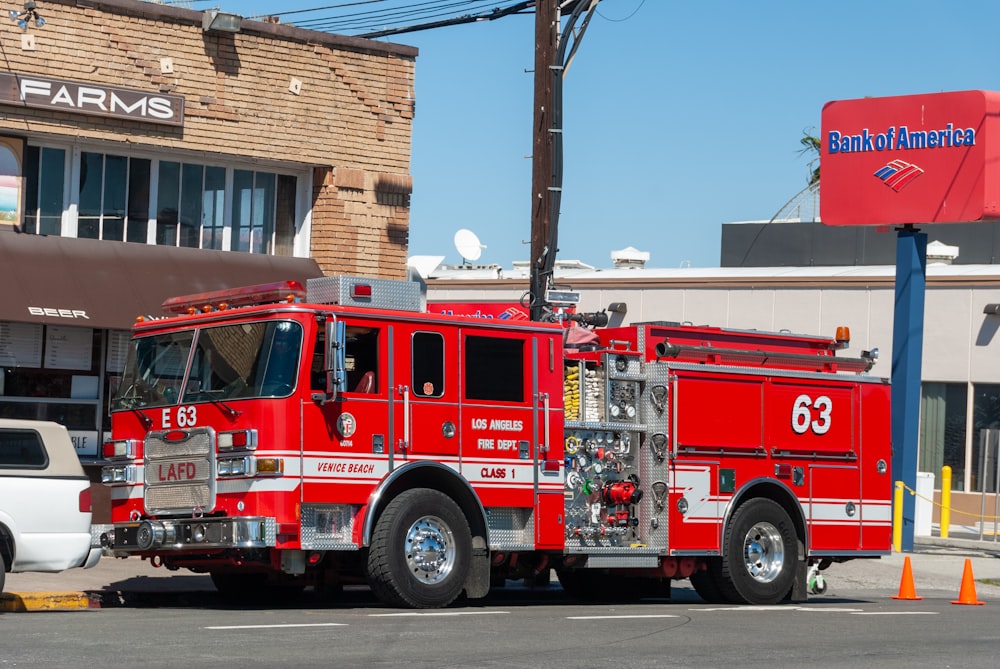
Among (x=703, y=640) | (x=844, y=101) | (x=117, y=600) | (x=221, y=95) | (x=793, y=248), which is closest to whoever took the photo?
(x=703, y=640)

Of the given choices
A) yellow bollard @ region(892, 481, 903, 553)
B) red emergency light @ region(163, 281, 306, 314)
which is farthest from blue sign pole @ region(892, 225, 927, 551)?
red emergency light @ region(163, 281, 306, 314)

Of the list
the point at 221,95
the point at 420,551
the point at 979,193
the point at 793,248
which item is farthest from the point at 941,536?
the point at 420,551

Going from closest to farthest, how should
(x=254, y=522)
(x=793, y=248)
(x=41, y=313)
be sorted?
(x=254, y=522) → (x=41, y=313) → (x=793, y=248)

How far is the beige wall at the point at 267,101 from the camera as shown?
1939 cm

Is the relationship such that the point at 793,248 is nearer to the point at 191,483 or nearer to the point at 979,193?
the point at 979,193

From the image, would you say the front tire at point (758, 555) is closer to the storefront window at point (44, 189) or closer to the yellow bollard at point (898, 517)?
the yellow bollard at point (898, 517)

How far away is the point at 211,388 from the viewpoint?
44.1ft

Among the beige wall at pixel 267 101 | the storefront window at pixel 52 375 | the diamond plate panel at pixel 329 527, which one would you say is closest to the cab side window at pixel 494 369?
the diamond plate panel at pixel 329 527

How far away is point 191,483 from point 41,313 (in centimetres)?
604

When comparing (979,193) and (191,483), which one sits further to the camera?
(979,193)

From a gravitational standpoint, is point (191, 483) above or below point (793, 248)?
below

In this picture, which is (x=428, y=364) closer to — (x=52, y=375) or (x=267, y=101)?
(x=52, y=375)

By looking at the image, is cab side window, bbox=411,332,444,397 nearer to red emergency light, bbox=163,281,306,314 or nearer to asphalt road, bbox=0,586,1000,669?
red emergency light, bbox=163,281,306,314

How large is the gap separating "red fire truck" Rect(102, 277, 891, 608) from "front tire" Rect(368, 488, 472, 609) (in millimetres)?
20
